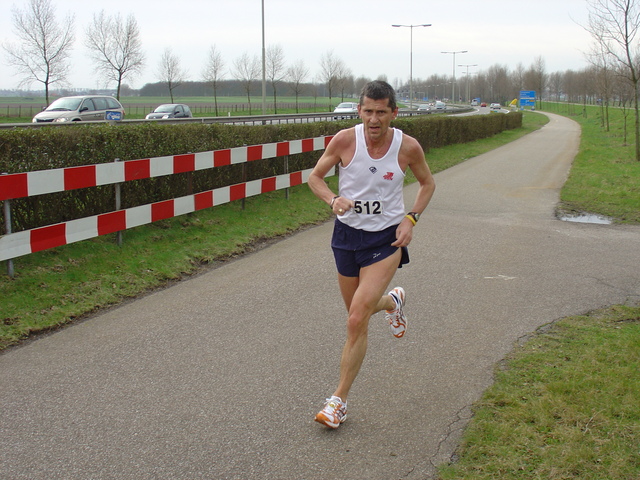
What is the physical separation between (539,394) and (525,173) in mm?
16091

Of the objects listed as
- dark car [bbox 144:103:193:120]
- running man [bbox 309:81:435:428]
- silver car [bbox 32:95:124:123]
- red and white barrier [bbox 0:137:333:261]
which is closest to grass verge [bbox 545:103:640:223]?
red and white barrier [bbox 0:137:333:261]

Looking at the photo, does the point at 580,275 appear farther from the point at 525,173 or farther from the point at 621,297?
the point at 525,173

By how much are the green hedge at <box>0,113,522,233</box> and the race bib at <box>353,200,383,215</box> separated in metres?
4.53

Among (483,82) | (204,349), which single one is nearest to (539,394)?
(204,349)

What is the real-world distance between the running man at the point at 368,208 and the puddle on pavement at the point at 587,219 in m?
8.32

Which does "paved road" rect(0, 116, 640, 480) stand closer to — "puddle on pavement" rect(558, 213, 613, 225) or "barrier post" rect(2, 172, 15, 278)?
"barrier post" rect(2, 172, 15, 278)

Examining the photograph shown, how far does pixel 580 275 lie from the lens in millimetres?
7863

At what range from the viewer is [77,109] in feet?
88.2

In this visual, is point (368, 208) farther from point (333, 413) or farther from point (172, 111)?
point (172, 111)

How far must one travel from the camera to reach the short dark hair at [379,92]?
4.11m

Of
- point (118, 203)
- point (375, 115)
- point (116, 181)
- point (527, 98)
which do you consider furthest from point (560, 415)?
point (527, 98)

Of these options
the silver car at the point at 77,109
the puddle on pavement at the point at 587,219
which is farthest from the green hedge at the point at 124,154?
the silver car at the point at 77,109

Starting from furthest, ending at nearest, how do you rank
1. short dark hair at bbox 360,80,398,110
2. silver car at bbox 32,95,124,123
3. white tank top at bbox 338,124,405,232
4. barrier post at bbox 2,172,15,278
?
silver car at bbox 32,95,124,123 < barrier post at bbox 2,172,15,278 < white tank top at bbox 338,124,405,232 < short dark hair at bbox 360,80,398,110

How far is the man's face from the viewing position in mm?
4109
